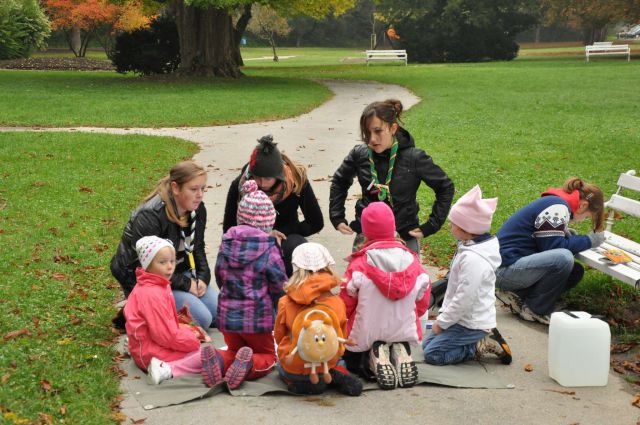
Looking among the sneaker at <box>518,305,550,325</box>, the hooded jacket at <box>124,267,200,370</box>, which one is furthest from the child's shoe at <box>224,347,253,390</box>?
the sneaker at <box>518,305,550,325</box>

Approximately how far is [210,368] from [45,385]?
1.00 m

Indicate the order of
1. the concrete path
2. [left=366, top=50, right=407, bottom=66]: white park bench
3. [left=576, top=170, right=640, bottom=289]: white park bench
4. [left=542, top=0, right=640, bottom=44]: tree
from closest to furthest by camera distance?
1. the concrete path
2. [left=576, top=170, right=640, bottom=289]: white park bench
3. [left=366, top=50, right=407, bottom=66]: white park bench
4. [left=542, top=0, right=640, bottom=44]: tree

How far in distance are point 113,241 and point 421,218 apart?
3637mm

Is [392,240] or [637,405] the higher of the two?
[392,240]

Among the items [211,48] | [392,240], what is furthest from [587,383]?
[211,48]

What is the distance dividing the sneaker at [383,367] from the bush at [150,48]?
28373 mm

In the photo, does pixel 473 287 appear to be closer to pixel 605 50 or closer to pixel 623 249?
pixel 623 249

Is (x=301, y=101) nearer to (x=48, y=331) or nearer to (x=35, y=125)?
(x=35, y=125)

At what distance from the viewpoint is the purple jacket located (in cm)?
548

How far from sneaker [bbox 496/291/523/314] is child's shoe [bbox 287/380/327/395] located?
2.33 metres

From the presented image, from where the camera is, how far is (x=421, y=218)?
405 inches

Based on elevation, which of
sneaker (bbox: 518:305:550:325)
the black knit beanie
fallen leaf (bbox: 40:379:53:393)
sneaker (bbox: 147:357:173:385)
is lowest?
sneaker (bbox: 518:305:550:325)

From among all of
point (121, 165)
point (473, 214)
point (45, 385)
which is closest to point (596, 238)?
point (473, 214)

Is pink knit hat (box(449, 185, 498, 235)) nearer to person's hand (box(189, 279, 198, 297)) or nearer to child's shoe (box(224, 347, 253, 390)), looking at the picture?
child's shoe (box(224, 347, 253, 390))
